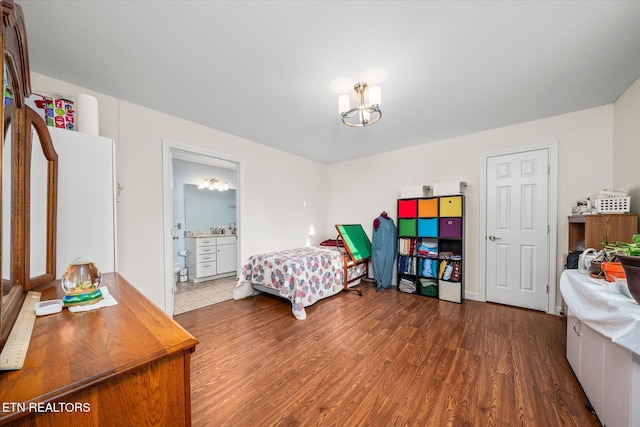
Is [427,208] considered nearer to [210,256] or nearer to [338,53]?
[338,53]

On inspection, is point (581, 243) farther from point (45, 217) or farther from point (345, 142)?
point (45, 217)

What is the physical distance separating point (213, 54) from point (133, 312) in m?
1.83

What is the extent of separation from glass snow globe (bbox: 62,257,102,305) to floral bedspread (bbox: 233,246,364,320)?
196cm

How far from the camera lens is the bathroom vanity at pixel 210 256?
434 cm

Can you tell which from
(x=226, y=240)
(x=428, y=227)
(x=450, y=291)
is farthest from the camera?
(x=226, y=240)

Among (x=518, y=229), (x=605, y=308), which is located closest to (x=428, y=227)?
(x=518, y=229)

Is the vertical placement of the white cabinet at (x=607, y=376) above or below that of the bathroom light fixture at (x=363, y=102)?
below

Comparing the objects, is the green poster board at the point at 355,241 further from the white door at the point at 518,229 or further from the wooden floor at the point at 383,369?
the white door at the point at 518,229

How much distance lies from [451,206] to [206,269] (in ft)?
14.3

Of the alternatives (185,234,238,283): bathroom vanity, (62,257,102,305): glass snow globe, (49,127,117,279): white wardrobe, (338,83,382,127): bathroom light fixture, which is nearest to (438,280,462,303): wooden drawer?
(338,83,382,127): bathroom light fixture

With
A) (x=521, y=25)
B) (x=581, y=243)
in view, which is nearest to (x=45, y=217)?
(x=521, y=25)

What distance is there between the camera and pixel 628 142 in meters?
2.29

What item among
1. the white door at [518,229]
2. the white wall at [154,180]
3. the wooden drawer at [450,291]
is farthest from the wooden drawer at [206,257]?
the white door at [518,229]

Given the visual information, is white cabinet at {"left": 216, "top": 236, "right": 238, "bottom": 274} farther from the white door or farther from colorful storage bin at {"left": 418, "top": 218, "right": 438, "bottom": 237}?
the white door
